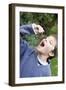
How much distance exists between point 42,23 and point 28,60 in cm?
28

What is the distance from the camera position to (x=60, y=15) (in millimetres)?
2006

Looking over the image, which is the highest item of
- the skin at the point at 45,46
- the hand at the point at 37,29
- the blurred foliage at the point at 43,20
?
the blurred foliage at the point at 43,20

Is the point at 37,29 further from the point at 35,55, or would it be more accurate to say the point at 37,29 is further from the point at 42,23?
the point at 35,55

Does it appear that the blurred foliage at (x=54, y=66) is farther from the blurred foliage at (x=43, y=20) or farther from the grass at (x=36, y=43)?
the blurred foliage at (x=43, y=20)

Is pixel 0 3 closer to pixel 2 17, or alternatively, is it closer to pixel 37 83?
pixel 2 17

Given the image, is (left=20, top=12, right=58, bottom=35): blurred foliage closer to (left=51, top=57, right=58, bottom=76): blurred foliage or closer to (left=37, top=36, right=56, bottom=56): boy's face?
(left=37, top=36, right=56, bottom=56): boy's face

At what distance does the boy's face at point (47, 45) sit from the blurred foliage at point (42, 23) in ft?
0.11

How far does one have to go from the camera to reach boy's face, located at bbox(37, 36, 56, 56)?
1.94 metres

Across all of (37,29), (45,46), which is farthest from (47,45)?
(37,29)

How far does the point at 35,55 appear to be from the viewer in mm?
1926

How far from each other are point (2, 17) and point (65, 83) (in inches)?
26.5

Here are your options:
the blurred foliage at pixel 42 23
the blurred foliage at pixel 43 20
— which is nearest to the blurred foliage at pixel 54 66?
the blurred foliage at pixel 42 23

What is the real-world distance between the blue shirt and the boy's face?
0.05m

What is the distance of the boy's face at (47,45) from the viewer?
1942mm
